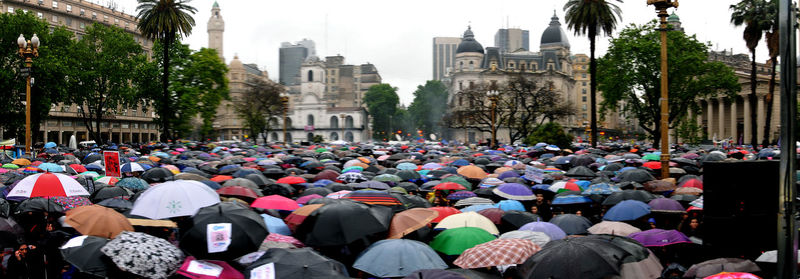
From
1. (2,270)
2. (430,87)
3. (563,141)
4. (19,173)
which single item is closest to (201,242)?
(2,270)

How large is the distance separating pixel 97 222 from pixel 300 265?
373 centimetres

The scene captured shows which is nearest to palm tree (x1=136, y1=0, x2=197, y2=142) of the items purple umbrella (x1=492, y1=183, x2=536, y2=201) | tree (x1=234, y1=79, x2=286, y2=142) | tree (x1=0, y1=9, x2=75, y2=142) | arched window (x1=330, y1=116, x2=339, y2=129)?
tree (x1=0, y1=9, x2=75, y2=142)

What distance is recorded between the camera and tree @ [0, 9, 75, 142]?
40781mm

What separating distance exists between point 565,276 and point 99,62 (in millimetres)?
49380

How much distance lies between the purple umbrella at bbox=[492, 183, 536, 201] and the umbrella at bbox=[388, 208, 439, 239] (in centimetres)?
429

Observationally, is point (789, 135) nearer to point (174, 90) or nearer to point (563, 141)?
point (563, 141)

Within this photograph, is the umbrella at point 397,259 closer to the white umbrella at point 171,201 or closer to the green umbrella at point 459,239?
the green umbrella at point 459,239

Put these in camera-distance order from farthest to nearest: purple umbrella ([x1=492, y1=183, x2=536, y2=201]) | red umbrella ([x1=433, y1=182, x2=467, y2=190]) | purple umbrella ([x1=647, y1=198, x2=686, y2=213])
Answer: red umbrella ([x1=433, y1=182, x2=467, y2=190]), purple umbrella ([x1=492, y1=183, x2=536, y2=201]), purple umbrella ([x1=647, y1=198, x2=686, y2=213])

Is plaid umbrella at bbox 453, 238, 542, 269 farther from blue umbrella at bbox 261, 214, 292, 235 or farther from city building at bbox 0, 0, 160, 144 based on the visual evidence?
city building at bbox 0, 0, 160, 144

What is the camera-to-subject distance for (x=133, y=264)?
27.0 ft

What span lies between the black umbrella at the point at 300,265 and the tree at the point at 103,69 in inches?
1758

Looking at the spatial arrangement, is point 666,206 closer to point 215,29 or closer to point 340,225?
point 340,225

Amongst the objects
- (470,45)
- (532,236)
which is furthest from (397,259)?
(470,45)

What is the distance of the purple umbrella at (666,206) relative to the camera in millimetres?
12516
